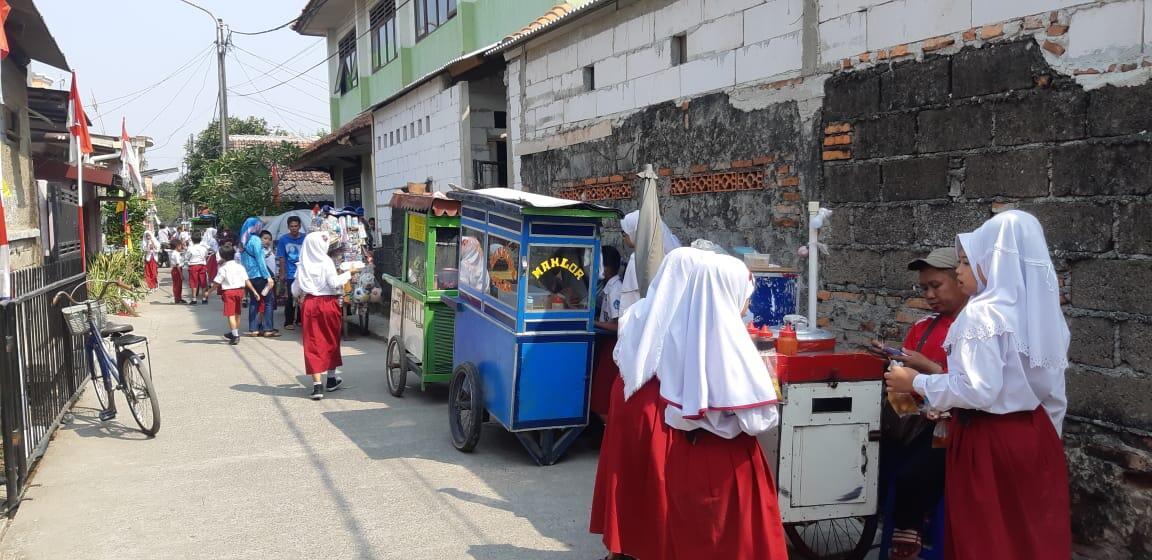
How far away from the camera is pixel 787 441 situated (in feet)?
13.2

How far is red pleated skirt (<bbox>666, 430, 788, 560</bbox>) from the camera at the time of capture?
11.7 feet

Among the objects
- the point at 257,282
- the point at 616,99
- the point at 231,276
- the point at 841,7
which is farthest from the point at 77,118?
the point at 841,7

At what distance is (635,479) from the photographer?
166 inches

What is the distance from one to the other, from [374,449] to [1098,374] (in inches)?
201

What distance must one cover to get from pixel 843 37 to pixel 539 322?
301cm

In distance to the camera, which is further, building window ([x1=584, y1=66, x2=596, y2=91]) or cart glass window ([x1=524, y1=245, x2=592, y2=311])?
building window ([x1=584, y1=66, x2=596, y2=91])

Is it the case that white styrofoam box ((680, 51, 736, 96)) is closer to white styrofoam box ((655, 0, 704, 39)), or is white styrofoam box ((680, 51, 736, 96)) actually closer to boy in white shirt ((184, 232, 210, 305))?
white styrofoam box ((655, 0, 704, 39))

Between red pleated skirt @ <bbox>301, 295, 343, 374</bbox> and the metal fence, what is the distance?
213 centimetres

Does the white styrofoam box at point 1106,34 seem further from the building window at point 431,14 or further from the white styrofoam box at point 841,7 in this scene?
the building window at point 431,14

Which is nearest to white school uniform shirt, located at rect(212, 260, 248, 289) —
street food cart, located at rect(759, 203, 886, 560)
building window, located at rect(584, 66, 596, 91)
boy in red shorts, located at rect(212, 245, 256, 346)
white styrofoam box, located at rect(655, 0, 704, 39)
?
boy in red shorts, located at rect(212, 245, 256, 346)

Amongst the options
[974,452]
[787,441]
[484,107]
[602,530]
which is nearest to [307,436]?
[602,530]

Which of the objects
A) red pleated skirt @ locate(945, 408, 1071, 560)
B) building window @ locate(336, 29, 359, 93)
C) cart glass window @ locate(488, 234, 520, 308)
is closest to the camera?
red pleated skirt @ locate(945, 408, 1071, 560)

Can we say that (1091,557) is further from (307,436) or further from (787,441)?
(307,436)

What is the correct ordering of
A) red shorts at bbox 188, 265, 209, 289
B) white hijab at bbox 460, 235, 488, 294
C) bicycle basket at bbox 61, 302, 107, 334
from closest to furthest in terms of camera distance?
white hijab at bbox 460, 235, 488, 294, bicycle basket at bbox 61, 302, 107, 334, red shorts at bbox 188, 265, 209, 289
